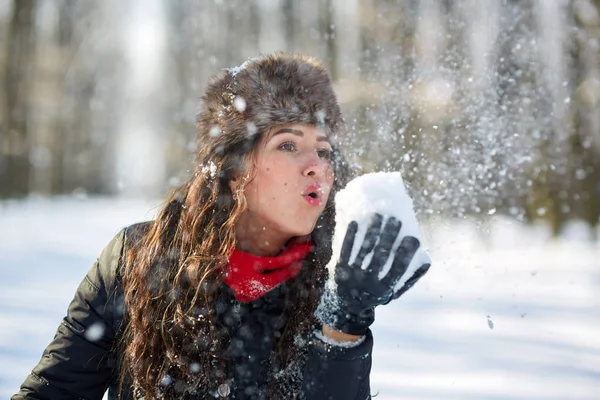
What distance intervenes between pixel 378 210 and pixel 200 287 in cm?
75

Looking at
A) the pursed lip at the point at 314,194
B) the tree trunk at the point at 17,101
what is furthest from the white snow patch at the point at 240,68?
the tree trunk at the point at 17,101

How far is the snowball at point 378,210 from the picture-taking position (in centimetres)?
158

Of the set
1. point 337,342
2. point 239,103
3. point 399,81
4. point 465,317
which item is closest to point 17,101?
point 399,81

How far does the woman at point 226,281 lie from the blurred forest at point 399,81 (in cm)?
54

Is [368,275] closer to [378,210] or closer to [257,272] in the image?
[378,210]

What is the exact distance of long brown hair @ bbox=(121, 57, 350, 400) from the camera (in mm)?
2002

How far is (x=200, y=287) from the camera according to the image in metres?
2.03

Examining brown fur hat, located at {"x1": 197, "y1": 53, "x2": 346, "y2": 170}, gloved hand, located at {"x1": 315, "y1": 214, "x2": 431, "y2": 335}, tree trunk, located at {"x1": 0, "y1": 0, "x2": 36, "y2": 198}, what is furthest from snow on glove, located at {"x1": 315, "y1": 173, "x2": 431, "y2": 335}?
tree trunk, located at {"x1": 0, "y1": 0, "x2": 36, "y2": 198}

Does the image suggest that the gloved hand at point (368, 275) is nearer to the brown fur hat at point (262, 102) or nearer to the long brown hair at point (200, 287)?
the long brown hair at point (200, 287)

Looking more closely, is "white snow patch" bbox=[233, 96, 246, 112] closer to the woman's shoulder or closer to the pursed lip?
the pursed lip

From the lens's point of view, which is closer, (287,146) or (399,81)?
(287,146)

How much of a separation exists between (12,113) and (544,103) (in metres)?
15.6

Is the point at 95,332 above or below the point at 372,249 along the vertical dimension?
below

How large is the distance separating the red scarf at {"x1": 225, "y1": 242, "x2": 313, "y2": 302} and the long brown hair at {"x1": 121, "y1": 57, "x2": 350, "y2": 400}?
34 mm
